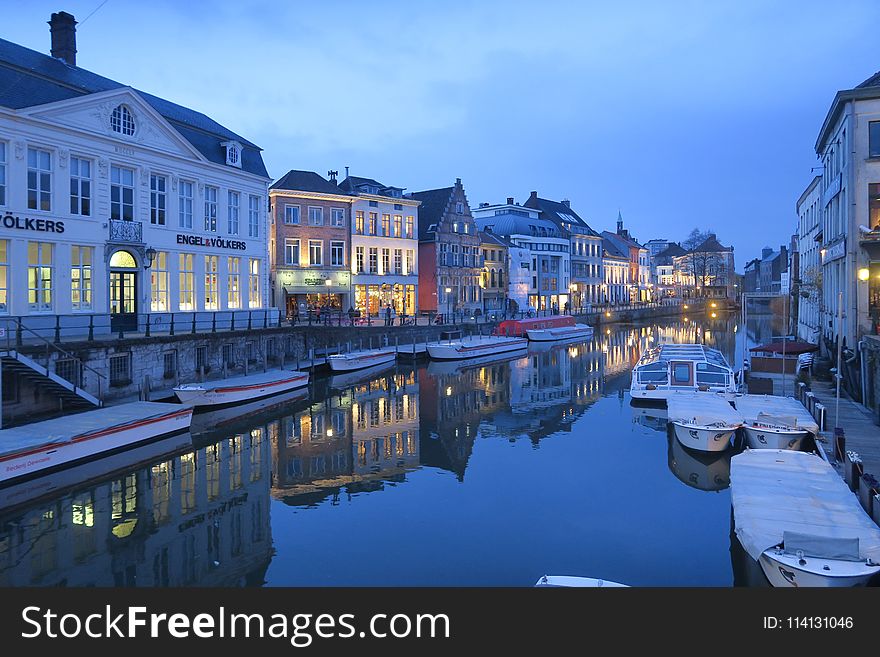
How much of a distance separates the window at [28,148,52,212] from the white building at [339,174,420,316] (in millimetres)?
28023

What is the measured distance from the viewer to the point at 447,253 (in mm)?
63031

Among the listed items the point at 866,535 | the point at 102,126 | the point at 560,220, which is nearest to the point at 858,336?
the point at 866,535

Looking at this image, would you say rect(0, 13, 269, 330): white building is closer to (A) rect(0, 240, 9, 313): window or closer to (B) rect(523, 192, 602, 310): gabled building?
(A) rect(0, 240, 9, 313): window

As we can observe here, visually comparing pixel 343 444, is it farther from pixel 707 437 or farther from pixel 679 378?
pixel 679 378

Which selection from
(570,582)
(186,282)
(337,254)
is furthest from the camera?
(337,254)

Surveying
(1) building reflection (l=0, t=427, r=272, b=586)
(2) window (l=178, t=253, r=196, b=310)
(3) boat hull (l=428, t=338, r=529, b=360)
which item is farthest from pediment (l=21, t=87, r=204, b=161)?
(3) boat hull (l=428, t=338, r=529, b=360)

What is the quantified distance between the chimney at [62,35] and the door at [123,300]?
1074 centimetres

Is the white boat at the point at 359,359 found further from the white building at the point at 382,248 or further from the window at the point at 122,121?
the window at the point at 122,121

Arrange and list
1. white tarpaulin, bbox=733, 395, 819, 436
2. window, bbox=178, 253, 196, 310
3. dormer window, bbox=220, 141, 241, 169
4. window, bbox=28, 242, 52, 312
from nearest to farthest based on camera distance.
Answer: white tarpaulin, bbox=733, 395, 819, 436
window, bbox=28, 242, 52, 312
window, bbox=178, 253, 196, 310
dormer window, bbox=220, 141, 241, 169

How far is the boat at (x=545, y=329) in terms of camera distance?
5881 cm

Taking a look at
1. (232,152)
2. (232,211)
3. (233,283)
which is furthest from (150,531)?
(232,152)

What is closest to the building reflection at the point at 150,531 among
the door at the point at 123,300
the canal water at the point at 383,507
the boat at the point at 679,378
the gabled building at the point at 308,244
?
the canal water at the point at 383,507

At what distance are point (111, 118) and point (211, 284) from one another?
9.53 meters

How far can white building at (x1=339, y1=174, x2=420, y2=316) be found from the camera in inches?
2117
